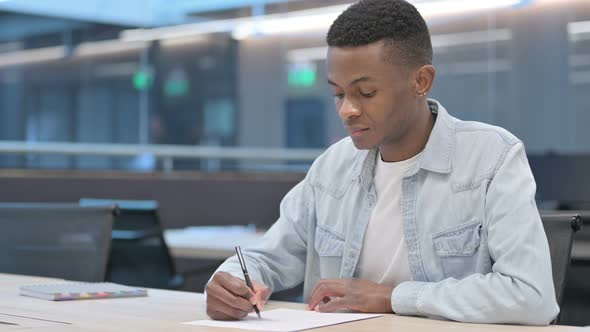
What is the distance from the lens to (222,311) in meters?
1.70

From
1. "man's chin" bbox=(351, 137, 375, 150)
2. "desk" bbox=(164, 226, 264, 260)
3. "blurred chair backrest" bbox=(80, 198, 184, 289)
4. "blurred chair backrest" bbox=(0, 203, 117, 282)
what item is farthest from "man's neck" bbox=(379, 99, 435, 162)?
"blurred chair backrest" bbox=(80, 198, 184, 289)

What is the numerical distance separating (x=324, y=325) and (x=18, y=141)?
5.14m

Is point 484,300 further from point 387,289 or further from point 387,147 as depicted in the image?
point 387,147

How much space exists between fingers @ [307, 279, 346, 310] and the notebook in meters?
0.47

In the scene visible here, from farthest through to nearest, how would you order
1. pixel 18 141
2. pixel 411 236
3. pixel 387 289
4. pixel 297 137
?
pixel 297 137 < pixel 18 141 < pixel 411 236 < pixel 387 289

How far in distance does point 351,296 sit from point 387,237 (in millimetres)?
224

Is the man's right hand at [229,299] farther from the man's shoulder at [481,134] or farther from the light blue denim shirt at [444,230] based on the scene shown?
the man's shoulder at [481,134]

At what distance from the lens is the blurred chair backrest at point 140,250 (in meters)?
4.57

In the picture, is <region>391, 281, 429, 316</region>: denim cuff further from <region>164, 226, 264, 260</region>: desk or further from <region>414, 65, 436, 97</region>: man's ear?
<region>164, 226, 264, 260</region>: desk

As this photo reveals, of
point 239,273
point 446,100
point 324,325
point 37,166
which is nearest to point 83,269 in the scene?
point 239,273

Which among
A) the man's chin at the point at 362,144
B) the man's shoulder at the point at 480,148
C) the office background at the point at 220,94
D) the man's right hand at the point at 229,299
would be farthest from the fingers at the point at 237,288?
the office background at the point at 220,94

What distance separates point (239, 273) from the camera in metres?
2.01

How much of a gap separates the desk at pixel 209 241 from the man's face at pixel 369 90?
1.96 meters

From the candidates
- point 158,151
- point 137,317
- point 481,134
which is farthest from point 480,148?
point 158,151
